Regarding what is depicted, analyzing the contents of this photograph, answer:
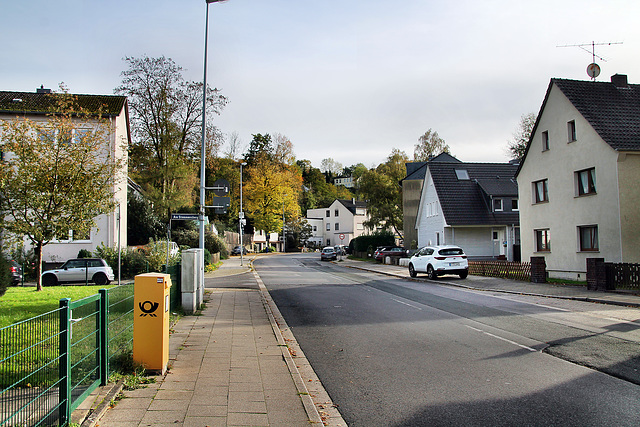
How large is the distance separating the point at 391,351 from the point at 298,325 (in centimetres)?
369

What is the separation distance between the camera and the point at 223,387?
648 centimetres

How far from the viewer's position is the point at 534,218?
29.5m

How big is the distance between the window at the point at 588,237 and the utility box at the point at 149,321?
22928 mm

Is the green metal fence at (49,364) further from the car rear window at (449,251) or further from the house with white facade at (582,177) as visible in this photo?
the house with white facade at (582,177)

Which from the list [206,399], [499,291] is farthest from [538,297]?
[206,399]

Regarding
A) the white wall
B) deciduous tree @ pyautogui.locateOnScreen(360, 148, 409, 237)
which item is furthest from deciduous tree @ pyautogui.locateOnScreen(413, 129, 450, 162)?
the white wall

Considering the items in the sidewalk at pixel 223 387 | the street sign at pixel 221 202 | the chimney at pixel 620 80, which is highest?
the chimney at pixel 620 80

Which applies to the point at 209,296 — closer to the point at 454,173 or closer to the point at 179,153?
the point at 179,153

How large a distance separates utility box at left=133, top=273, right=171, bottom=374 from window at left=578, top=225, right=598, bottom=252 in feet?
75.2

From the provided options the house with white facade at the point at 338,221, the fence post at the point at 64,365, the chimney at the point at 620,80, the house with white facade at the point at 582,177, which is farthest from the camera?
the house with white facade at the point at 338,221

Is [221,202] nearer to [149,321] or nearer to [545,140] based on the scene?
[149,321]

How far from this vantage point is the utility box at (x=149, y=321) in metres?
6.84

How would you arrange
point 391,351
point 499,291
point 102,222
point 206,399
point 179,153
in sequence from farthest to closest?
point 179,153
point 102,222
point 499,291
point 391,351
point 206,399

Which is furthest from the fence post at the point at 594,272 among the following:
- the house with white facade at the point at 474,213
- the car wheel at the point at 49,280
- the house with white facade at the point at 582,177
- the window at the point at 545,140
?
the car wheel at the point at 49,280
